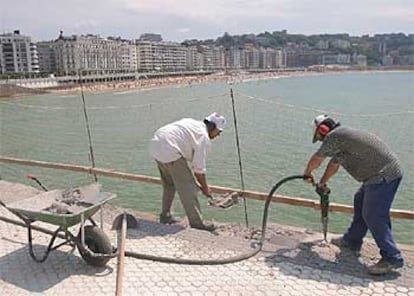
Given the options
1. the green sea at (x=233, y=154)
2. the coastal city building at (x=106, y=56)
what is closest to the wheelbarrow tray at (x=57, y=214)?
the green sea at (x=233, y=154)

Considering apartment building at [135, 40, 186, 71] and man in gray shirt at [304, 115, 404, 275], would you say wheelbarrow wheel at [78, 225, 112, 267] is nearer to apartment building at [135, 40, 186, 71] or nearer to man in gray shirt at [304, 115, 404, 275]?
man in gray shirt at [304, 115, 404, 275]

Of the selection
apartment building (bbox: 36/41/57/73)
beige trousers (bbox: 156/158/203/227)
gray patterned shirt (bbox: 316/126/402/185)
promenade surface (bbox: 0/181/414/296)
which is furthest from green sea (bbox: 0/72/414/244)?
apartment building (bbox: 36/41/57/73)

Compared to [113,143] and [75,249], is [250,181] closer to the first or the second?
[75,249]

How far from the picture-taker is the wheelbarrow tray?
4285mm

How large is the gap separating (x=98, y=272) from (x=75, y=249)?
61 centimetres

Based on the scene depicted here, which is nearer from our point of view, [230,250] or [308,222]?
[230,250]

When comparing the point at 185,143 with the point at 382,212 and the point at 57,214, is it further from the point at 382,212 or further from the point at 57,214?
the point at 382,212

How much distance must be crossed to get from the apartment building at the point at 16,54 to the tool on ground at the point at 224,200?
122980 millimetres

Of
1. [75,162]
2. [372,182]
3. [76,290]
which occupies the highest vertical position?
[372,182]

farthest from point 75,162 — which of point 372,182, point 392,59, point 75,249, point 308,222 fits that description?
point 392,59

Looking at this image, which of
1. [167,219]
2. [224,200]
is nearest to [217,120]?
[224,200]

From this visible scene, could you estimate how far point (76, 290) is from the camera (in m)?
4.16

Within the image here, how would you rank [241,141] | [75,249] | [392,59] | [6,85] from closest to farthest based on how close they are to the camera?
Result: 1. [75,249]
2. [241,141]
3. [6,85]
4. [392,59]

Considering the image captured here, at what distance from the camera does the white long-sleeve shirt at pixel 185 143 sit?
17.1ft
